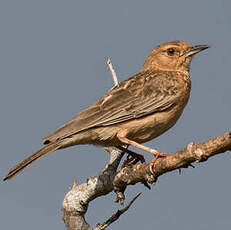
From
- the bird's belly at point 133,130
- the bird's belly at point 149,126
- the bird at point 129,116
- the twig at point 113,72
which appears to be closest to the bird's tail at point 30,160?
Answer: the bird at point 129,116

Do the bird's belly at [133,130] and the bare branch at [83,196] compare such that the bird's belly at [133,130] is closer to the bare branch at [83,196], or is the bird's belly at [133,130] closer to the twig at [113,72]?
the bare branch at [83,196]

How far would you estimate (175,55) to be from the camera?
844 cm

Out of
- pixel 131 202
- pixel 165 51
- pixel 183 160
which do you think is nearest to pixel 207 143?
pixel 183 160

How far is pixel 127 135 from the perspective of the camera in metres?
6.97

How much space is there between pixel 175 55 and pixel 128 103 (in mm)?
1675

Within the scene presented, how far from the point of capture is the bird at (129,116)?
21.7ft

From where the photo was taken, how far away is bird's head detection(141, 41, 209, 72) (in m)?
8.30

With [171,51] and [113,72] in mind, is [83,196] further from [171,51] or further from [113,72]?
[171,51]

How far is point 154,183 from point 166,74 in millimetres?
2780

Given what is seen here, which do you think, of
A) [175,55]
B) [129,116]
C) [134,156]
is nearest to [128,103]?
[129,116]

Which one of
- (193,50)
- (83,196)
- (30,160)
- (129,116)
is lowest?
(83,196)

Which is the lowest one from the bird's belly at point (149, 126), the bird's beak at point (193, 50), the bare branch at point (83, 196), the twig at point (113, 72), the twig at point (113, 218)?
the twig at point (113, 218)

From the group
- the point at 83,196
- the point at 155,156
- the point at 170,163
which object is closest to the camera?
the point at 170,163

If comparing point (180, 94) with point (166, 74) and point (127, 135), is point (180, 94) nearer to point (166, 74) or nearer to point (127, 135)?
point (166, 74)
